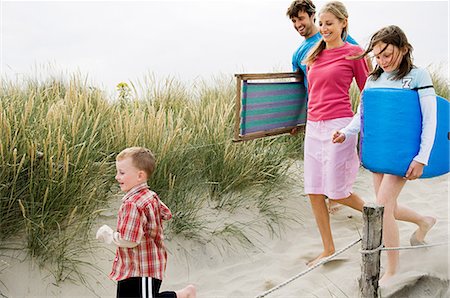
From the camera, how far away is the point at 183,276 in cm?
418

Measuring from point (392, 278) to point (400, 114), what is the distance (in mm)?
1014

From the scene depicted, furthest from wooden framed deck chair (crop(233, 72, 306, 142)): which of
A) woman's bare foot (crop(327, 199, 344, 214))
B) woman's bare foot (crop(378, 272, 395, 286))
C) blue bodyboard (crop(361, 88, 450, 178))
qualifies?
woman's bare foot (crop(378, 272, 395, 286))

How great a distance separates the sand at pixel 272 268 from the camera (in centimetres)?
370

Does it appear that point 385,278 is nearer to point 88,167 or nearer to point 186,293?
point 186,293

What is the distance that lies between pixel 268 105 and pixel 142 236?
2253 mm

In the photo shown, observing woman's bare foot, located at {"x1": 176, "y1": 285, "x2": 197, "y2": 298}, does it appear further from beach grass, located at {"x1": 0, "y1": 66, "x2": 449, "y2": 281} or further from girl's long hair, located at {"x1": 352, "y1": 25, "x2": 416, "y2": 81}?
girl's long hair, located at {"x1": 352, "y1": 25, "x2": 416, "y2": 81}

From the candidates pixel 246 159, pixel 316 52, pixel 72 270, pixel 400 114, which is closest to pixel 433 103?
pixel 400 114

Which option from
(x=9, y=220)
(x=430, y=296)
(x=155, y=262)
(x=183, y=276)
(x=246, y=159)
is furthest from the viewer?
(x=246, y=159)

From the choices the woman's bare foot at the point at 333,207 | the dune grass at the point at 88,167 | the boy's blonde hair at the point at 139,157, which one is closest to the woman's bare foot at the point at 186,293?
the boy's blonde hair at the point at 139,157

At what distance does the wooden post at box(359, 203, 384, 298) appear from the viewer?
321 cm

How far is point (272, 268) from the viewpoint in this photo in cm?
432

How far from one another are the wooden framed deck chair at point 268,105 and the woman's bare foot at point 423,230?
52.4 inches

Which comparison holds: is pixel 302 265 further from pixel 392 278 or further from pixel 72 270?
pixel 72 270

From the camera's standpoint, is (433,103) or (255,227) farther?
(255,227)
